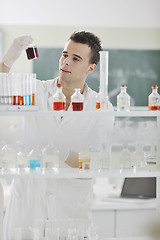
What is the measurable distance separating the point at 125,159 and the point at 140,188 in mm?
1456

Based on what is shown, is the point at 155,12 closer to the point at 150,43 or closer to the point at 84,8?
Answer: the point at 150,43

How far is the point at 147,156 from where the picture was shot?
172 cm

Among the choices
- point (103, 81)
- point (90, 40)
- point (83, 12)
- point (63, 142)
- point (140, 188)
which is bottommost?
point (140, 188)

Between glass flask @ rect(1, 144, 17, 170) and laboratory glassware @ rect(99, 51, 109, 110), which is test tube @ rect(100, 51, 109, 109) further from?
glass flask @ rect(1, 144, 17, 170)

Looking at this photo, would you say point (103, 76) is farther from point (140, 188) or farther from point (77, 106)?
point (140, 188)

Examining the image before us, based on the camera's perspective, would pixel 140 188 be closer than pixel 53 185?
No

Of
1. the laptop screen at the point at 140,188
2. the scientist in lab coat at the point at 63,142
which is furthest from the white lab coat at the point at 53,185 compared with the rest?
the laptop screen at the point at 140,188

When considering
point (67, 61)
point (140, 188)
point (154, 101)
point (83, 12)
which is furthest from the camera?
point (83, 12)

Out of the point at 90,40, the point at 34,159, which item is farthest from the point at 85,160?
the point at 90,40

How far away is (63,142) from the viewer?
2074 millimetres

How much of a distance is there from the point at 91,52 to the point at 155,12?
69.6 inches

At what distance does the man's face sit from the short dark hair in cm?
2

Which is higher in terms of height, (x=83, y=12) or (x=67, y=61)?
(x=83, y=12)

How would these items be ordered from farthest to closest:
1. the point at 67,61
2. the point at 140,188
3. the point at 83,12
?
the point at 83,12 → the point at 140,188 → the point at 67,61
